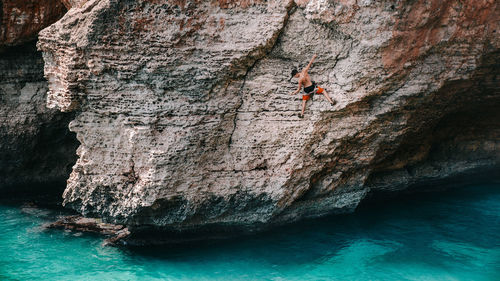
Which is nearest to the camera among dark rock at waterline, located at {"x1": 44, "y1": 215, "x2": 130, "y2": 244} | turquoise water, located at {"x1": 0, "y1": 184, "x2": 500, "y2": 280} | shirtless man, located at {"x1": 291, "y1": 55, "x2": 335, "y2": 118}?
shirtless man, located at {"x1": 291, "y1": 55, "x2": 335, "y2": 118}

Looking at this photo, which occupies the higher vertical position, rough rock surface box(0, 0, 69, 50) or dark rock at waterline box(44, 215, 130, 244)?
rough rock surface box(0, 0, 69, 50)

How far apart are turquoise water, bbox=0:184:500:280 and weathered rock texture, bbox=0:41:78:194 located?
4.54 ft

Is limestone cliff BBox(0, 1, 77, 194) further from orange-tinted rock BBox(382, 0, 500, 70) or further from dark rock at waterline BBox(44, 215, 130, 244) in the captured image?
orange-tinted rock BBox(382, 0, 500, 70)

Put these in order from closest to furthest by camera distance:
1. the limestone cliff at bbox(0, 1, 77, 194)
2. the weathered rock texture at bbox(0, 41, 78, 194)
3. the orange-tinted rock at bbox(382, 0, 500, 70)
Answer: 1. the orange-tinted rock at bbox(382, 0, 500, 70)
2. the limestone cliff at bbox(0, 1, 77, 194)
3. the weathered rock texture at bbox(0, 41, 78, 194)

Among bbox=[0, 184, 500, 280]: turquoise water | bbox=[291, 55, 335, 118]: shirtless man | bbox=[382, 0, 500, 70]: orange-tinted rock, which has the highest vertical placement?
bbox=[382, 0, 500, 70]: orange-tinted rock

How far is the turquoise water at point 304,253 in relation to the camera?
352 inches

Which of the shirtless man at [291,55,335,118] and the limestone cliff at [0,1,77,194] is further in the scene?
the limestone cliff at [0,1,77,194]

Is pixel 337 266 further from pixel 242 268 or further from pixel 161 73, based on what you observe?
pixel 161 73

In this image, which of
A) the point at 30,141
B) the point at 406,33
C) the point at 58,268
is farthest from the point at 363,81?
the point at 30,141

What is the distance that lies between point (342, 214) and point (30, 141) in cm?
796

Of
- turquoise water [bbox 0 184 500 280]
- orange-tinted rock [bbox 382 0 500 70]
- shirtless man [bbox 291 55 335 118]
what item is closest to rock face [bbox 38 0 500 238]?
orange-tinted rock [bbox 382 0 500 70]

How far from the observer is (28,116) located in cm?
1186

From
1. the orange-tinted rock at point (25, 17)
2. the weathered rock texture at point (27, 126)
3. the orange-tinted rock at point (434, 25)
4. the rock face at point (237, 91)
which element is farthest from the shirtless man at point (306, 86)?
the weathered rock texture at point (27, 126)

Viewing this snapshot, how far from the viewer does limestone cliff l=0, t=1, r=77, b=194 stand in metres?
10.9
